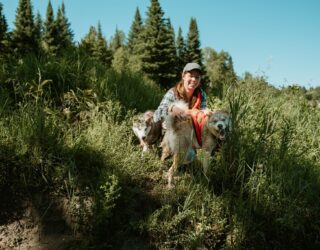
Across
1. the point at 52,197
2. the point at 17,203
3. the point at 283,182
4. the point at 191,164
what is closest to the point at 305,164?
the point at 283,182

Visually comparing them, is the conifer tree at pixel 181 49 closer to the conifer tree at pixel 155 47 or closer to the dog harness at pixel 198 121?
the conifer tree at pixel 155 47

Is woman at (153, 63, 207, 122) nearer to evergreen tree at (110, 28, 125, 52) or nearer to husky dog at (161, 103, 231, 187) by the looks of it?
husky dog at (161, 103, 231, 187)

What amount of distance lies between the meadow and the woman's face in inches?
22.0

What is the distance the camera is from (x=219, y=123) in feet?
10.7

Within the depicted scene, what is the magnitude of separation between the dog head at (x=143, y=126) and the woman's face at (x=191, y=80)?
2.52ft

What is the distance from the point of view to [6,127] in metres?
3.53

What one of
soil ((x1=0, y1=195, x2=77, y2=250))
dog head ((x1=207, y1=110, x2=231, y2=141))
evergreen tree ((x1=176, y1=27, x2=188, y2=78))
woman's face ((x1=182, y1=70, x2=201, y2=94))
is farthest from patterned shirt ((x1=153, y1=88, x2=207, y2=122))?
evergreen tree ((x1=176, y1=27, x2=188, y2=78))

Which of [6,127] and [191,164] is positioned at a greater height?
[6,127]

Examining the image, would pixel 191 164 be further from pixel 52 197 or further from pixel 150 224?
pixel 52 197

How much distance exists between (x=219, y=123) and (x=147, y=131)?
50.8 inches

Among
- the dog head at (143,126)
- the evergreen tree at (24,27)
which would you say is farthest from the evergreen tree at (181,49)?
the dog head at (143,126)

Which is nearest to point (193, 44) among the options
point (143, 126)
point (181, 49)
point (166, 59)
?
point (181, 49)

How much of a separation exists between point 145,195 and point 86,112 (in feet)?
6.21

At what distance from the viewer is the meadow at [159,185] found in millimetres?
2916
